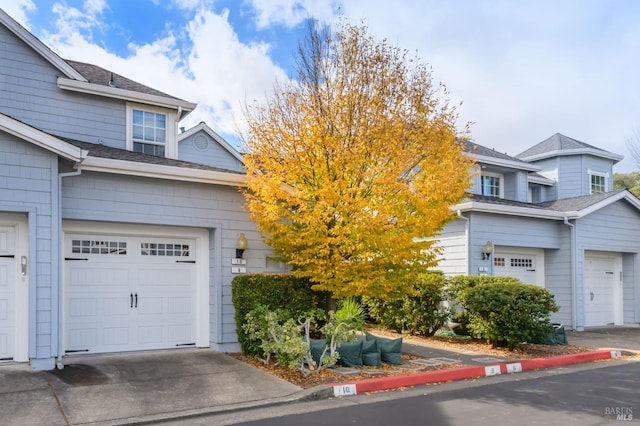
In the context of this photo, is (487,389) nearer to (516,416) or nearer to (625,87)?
(516,416)

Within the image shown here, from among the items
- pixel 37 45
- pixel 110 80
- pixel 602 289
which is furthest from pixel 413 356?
pixel 37 45

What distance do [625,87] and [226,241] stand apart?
21.4m

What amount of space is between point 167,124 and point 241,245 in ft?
15.7

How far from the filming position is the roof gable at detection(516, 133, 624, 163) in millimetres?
23609

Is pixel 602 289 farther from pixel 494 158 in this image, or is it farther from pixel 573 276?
pixel 494 158

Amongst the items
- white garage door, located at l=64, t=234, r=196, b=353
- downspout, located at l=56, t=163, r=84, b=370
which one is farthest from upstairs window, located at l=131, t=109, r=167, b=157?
downspout, located at l=56, t=163, r=84, b=370

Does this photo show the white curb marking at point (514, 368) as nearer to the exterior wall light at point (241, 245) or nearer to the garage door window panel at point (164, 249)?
the exterior wall light at point (241, 245)

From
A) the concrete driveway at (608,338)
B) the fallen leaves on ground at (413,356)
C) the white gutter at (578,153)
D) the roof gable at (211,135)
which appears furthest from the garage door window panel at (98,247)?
the white gutter at (578,153)

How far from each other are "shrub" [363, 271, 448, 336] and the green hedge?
3790mm

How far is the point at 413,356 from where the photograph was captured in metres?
10.9

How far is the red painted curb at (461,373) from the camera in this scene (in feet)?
26.5

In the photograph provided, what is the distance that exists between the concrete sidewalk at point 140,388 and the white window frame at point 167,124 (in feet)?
18.2

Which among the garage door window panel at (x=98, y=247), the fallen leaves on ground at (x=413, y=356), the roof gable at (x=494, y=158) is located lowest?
the fallen leaves on ground at (x=413, y=356)

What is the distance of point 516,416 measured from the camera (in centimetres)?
674
